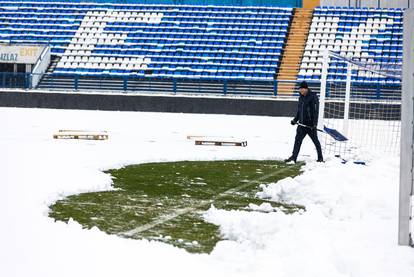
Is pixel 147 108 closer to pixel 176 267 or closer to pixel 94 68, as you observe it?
pixel 94 68

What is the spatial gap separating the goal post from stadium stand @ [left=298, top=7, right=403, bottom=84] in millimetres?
28363

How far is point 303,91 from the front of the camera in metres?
14.9

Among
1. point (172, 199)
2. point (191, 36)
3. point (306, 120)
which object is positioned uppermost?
point (191, 36)

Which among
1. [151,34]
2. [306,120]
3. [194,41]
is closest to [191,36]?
[194,41]

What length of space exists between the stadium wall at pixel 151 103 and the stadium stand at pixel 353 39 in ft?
15.0

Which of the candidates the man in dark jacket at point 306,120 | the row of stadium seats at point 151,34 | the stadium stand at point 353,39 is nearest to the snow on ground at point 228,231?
the man in dark jacket at point 306,120

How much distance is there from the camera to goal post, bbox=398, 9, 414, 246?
20.5 feet

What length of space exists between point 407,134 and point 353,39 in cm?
3280

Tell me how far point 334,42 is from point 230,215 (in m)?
31.1

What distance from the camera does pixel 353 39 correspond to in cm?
3825

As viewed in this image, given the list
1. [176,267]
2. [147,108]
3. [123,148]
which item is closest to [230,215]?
[176,267]

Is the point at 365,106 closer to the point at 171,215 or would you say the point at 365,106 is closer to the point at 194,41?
the point at 194,41

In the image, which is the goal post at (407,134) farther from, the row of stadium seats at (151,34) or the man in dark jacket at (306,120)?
the row of stadium seats at (151,34)

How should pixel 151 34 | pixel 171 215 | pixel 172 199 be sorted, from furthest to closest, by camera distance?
pixel 151 34 < pixel 172 199 < pixel 171 215
